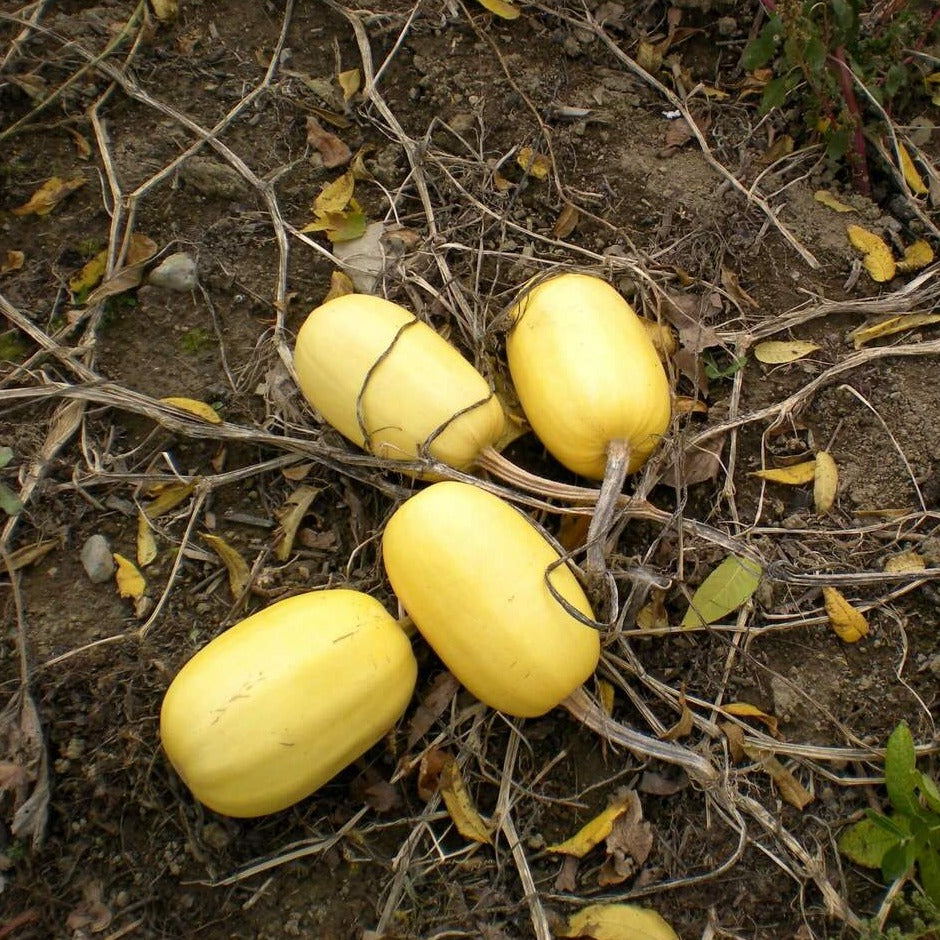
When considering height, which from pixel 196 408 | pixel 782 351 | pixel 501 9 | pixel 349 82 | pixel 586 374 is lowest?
pixel 196 408

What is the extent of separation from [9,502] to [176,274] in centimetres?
68

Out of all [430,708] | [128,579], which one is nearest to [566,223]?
[430,708]

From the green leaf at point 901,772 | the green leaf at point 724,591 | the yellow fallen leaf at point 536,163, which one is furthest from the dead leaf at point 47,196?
the green leaf at point 901,772

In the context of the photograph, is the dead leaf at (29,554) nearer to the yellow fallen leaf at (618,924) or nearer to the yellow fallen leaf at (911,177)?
the yellow fallen leaf at (618,924)

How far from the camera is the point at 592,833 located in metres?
1.81

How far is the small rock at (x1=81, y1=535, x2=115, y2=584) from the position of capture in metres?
1.99

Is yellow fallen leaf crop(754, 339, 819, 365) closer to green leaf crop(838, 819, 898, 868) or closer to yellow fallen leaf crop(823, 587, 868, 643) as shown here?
yellow fallen leaf crop(823, 587, 868, 643)

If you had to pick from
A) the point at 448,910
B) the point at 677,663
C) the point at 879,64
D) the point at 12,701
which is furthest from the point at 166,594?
the point at 879,64

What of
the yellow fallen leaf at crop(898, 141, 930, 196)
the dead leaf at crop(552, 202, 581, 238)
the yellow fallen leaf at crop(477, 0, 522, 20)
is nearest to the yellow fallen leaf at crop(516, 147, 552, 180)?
the dead leaf at crop(552, 202, 581, 238)

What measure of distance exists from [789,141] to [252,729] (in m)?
2.06

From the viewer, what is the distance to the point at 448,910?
1764 mm

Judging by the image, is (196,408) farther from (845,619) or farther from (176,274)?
(845,619)

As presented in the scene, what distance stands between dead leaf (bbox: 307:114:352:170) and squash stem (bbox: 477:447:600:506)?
0.98m

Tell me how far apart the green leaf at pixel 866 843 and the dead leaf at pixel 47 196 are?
240cm
